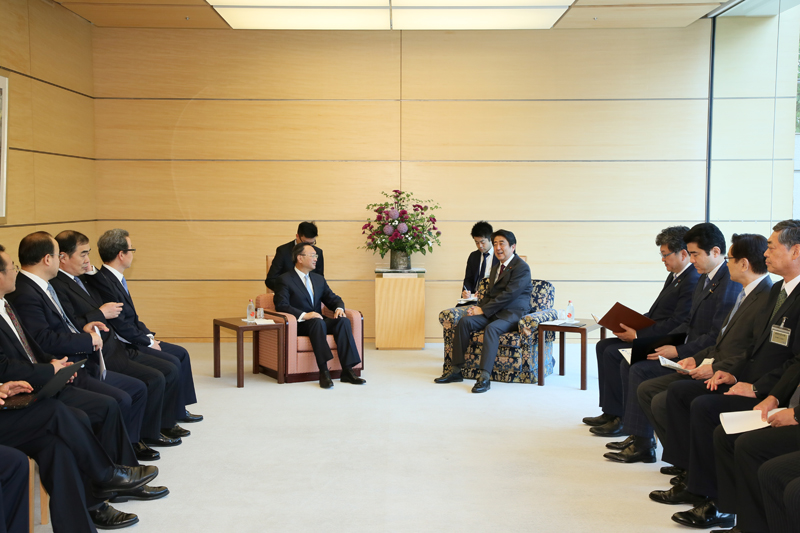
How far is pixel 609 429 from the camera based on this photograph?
16.9 ft

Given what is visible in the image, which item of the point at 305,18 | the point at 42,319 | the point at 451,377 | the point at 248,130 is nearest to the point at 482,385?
the point at 451,377

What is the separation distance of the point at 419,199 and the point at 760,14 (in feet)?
→ 14.7

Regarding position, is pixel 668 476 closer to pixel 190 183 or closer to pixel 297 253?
pixel 297 253

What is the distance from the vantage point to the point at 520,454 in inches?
184

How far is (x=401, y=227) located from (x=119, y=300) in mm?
3958

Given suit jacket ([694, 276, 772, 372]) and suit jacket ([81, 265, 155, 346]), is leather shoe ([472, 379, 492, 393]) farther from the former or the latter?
suit jacket ([81, 265, 155, 346])

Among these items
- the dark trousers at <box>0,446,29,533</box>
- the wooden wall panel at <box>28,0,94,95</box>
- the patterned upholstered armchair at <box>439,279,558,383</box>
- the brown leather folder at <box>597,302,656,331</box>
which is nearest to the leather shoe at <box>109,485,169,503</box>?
the dark trousers at <box>0,446,29,533</box>

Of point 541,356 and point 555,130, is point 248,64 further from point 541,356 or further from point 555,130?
point 541,356

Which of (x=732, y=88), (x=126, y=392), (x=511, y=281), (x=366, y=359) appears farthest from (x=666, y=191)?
(x=126, y=392)

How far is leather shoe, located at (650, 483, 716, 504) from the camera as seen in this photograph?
3.81 m

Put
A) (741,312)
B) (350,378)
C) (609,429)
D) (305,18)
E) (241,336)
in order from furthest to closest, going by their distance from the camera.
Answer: (305,18) < (350,378) < (241,336) < (609,429) < (741,312)

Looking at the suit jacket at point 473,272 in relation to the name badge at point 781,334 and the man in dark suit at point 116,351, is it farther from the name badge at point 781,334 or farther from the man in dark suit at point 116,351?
the name badge at point 781,334

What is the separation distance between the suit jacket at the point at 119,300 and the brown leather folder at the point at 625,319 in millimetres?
3518

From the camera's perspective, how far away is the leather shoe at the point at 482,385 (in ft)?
21.2
